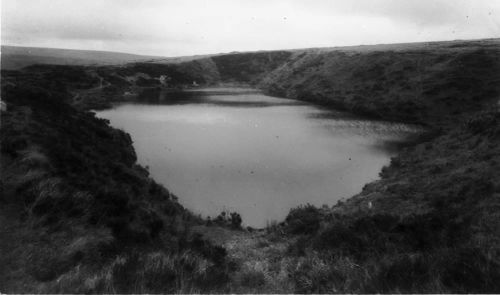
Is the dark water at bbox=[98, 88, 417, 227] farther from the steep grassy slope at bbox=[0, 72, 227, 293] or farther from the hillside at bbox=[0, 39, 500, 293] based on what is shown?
the steep grassy slope at bbox=[0, 72, 227, 293]

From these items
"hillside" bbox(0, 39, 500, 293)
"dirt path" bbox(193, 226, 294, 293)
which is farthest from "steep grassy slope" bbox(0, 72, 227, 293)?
"dirt path" bbox(193, 226, 294, 293)

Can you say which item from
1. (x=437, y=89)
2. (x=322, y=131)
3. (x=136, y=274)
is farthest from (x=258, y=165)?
(x=437, y=89)

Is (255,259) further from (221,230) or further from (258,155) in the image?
(258,155)

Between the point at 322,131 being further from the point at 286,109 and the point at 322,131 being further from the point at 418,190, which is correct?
the point at 418,190

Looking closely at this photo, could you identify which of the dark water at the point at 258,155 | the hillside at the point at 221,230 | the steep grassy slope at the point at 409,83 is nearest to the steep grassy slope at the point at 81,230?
the hillside at the point at 221,230

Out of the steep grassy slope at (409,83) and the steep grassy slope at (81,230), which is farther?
the steep grassy slope at (409,83)

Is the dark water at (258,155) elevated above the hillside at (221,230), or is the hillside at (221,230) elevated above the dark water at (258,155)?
the hillside at (221,230)

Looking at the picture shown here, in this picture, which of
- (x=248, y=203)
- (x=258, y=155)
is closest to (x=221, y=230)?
(x=248, y=203)

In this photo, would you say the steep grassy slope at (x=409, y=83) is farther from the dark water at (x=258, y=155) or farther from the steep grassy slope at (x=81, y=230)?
the steep grassy slope at (x=81, y=230)
